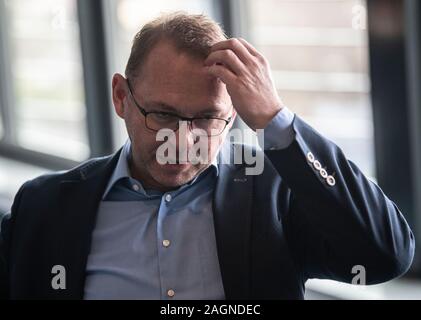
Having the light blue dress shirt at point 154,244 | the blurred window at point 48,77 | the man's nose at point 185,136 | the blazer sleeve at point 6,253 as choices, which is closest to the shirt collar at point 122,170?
the light blue dress shirt at point 154,244

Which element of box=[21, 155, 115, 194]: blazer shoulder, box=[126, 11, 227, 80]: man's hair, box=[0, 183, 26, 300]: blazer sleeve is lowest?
box=[0, 183, 26, 300]: blazer sleeve

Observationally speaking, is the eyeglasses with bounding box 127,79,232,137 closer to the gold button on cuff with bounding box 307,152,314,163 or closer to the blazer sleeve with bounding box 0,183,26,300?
the gold button on cuff with bounding box 307,152,314,163

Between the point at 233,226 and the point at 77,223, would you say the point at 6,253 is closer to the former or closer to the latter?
the point at 77,223

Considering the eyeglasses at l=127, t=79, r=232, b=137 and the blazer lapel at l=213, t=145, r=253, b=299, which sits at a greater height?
the eyeglasses at l=127, t=79, r=232, b=137

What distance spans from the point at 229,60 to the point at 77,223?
1.72ft

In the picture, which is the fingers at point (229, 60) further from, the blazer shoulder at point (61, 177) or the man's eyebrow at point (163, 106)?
the blazer shoulder at point (61, 177)

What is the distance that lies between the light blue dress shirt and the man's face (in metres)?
0.06

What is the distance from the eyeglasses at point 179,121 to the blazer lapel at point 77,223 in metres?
0.23

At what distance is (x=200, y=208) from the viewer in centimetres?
210

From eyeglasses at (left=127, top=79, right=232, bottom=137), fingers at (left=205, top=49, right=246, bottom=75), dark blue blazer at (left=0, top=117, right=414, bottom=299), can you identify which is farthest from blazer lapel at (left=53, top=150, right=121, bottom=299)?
fingers at (left=205, top=49, right=246, bottom=75)

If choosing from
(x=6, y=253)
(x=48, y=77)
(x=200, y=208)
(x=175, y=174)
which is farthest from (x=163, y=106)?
(x=48, y=77)

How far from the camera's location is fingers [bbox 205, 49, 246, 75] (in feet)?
6.35
